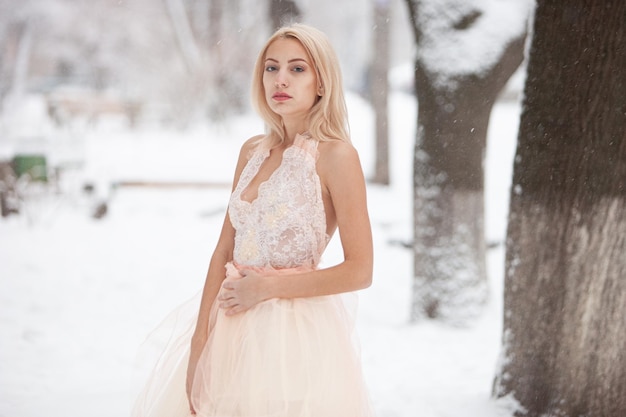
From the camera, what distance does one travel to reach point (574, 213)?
2.17 meters

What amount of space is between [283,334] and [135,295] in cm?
335

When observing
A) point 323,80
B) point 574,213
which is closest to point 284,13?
point 574,213

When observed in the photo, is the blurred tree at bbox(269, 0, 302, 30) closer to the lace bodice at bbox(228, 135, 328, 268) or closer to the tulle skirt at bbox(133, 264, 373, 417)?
the lace bodice at bbox(228, 135, 328, 268)

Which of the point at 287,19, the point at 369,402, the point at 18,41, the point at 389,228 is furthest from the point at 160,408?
the point at 18,41

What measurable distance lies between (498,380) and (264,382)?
1325 mm

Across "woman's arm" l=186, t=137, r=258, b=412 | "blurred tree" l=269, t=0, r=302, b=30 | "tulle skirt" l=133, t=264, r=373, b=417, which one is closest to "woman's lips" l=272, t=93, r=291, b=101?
"woman's arm" l=186, t=137, r=258, b=412

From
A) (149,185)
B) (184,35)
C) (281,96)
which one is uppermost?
(184,35)

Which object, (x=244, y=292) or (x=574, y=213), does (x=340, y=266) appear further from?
(x=574, y=213)

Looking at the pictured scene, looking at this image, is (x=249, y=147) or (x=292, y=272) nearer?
(x=292, y=272)

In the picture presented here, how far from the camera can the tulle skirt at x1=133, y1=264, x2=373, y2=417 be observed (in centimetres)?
148

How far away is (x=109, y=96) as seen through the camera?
11.1m

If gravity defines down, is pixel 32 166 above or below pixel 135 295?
above

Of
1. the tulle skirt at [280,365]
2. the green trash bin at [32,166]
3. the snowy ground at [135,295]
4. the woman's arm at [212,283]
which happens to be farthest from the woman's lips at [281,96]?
the green trash bin at [32,166]

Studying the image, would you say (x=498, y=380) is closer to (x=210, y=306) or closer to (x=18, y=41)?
(x=210, y=306)
